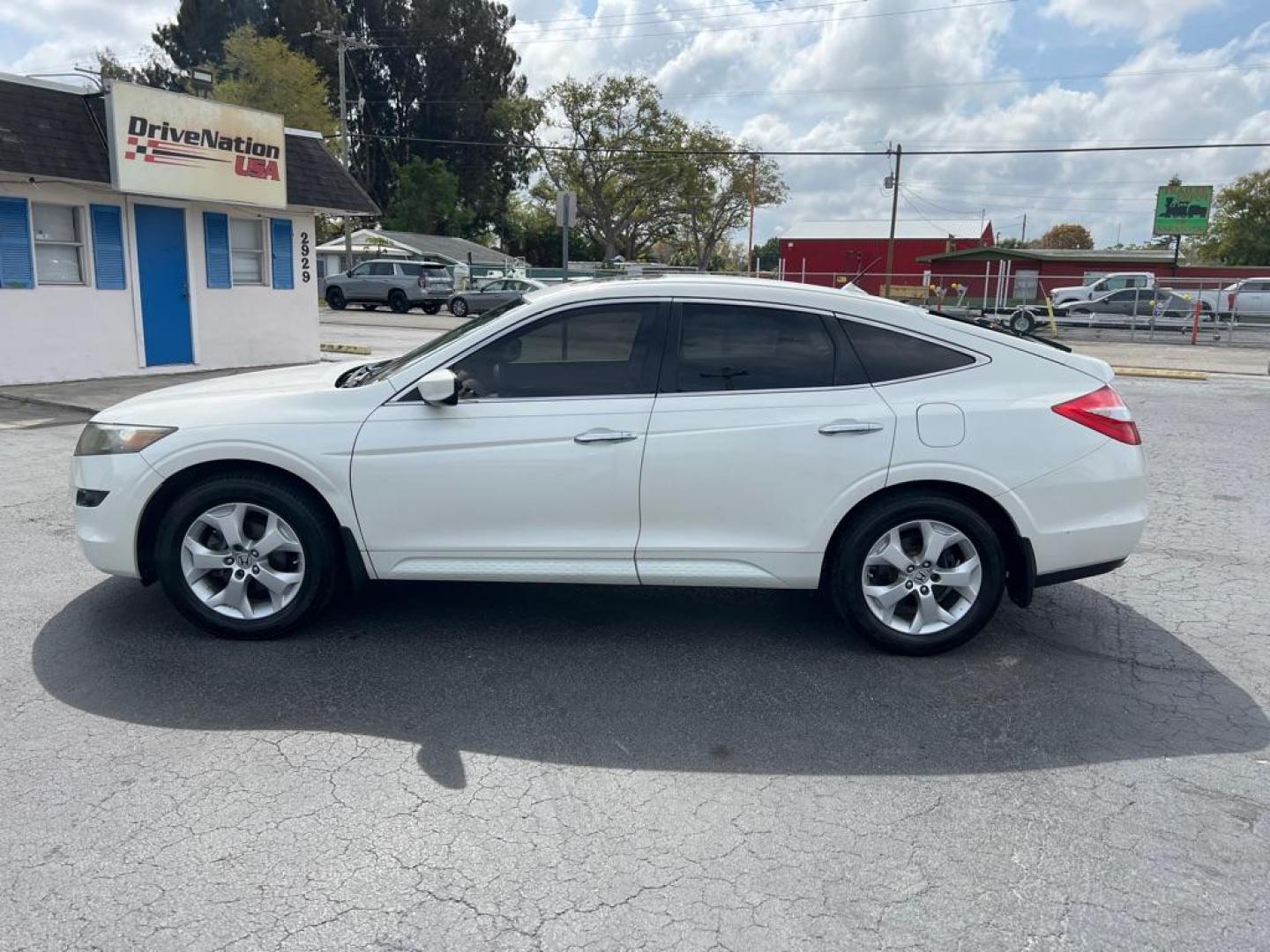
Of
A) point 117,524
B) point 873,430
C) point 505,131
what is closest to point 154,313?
point 117,524

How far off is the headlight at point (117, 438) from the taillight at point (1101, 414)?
3950 millimetres

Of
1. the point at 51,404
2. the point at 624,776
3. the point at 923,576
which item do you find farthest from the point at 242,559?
the point at 51,404

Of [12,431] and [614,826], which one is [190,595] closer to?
[614,826]

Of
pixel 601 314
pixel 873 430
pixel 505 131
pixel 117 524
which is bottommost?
pixel 117 524

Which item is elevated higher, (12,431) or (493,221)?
(493,221)

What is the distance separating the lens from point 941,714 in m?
3.89

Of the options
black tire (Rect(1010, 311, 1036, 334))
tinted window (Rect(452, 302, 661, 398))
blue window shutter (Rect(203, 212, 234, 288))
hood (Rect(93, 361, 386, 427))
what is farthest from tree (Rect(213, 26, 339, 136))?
tinted window (Rect(452, 302, 661, 398))

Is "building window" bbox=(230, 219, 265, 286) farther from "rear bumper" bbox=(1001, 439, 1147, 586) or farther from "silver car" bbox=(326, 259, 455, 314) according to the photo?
"silver car" bbox=(326, 259, 455, 314)

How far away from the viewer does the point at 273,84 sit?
47.9 metres

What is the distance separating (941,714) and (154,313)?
13.6 meters

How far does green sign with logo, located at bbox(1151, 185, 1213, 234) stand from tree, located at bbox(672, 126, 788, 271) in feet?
75.5

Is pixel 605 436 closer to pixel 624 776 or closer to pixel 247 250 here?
pixel 624 776

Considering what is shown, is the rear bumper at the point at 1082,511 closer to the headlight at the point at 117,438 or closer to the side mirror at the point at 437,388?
the side mirror at the point at 437,388

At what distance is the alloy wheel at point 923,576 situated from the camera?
4.30 metres
